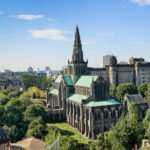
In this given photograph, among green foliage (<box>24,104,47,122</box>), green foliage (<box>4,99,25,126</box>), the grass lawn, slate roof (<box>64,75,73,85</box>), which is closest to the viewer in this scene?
the grass lawn

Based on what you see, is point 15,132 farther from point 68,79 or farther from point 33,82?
point 33,82

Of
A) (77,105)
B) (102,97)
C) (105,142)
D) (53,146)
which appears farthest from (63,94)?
(53,146)

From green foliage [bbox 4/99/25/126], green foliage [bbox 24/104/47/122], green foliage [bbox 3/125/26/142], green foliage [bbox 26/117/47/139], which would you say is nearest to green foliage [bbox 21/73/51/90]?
green foliage [bbox 24/104/47/122]

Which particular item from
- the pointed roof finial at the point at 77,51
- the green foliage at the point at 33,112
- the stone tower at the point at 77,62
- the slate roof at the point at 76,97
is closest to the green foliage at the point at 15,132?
the green foliage at the point at 33,112

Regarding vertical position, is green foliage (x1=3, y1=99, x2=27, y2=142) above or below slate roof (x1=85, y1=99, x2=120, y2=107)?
below

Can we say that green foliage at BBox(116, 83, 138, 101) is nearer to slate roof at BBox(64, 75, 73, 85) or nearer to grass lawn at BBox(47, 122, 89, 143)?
slate roof at BBox(64, 75, 73, 85)

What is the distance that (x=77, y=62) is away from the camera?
86.3 meters

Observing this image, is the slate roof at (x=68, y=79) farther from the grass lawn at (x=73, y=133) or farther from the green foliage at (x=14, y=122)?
the green foliage at (x=14, y=122)

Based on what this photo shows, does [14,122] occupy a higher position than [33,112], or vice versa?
[33,112]

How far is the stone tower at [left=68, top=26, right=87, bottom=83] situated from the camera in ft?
282

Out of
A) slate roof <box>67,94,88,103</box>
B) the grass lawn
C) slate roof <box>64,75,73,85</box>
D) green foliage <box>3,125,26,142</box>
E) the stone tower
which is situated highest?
the stone tower

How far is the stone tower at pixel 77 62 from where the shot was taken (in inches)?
3379

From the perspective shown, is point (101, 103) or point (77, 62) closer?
point (101, 103)

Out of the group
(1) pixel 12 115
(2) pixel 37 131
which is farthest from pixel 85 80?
(2) pixel 37 131
